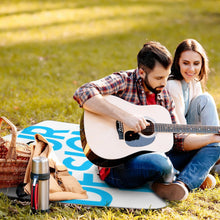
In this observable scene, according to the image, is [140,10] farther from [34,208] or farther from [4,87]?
[34,208]

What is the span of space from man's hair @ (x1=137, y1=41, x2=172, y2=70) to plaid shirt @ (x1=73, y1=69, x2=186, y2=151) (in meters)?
0.13

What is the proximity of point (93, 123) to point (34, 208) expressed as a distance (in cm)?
73

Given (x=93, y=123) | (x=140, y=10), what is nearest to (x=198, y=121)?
(x=93, y=123)

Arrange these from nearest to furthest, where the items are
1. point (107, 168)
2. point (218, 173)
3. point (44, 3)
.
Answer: point (107, 168) < point (218, 173) < point (44, 3)

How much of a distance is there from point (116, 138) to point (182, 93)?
939 millimetres

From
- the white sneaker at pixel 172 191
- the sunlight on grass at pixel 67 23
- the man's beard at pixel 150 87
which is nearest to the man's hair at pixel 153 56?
the man's beard at pixel 150 87

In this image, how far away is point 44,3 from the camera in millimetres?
10766

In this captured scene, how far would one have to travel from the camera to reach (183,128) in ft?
10.0

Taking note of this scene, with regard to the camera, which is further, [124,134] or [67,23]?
[67,23]

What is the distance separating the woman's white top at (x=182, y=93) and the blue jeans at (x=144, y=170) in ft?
1.81

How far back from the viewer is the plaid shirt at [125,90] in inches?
116

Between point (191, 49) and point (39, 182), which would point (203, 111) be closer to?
point (191, 49)

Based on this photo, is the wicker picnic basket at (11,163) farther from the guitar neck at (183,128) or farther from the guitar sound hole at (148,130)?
the guitar neck at (183,128)

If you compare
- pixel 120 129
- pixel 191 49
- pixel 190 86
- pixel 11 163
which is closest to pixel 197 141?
pixel 190 86
